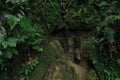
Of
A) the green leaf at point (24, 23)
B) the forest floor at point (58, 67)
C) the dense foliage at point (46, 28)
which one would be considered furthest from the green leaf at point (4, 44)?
the forest floor at point (58, 67)

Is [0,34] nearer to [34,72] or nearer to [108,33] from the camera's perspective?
[34,72]

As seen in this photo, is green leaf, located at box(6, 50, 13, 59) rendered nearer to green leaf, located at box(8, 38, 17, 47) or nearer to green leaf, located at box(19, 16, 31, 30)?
green leaf, located at box(8, 38, 17, 47)

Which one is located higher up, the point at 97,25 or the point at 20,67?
the point at 97,25

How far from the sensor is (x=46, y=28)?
4.90 metres

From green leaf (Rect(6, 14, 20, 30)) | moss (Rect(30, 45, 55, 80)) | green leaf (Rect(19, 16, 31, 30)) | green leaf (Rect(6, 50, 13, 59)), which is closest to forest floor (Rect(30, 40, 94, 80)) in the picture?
moss (Rect(30, 45, 55, 80))

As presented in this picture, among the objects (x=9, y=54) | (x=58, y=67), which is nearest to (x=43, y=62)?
(x=58, y=67)

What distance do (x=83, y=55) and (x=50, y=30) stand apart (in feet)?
2.89

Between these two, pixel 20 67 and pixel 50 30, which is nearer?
pixel 20 67

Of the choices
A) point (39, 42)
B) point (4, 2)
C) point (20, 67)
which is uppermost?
point (4, 2)

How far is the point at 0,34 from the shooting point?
3.94 m

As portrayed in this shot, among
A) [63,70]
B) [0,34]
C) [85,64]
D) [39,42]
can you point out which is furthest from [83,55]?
[0,34]

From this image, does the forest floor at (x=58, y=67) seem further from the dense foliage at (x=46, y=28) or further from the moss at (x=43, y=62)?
the dense foliage at (x=46, y=28)

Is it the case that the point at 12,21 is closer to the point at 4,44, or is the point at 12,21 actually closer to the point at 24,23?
the point at 24,23

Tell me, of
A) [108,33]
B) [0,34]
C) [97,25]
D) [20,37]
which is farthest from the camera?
[97,25]
